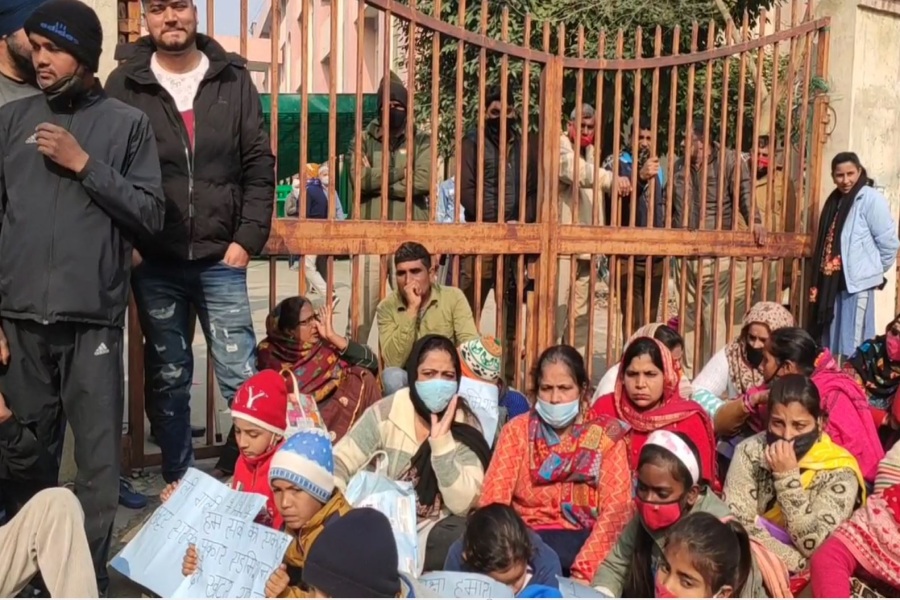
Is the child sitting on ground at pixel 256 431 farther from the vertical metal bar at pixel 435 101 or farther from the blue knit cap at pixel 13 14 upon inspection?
the vertical metal bar at pixel 435 101

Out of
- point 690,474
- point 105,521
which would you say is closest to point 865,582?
point 690,474

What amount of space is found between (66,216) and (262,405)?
38.5 inches

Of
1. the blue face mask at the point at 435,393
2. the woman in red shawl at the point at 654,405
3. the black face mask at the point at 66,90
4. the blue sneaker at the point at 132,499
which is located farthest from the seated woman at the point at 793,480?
the black face mask at the point at 66,90

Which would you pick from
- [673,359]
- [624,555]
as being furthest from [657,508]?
[673,359]

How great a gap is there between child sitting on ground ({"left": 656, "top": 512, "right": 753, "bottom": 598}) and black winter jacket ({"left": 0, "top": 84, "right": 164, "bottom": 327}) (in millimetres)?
1838

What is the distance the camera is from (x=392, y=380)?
4840mm

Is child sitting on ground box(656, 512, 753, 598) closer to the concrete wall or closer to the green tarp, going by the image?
the concrete wall

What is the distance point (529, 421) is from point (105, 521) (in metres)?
1.55

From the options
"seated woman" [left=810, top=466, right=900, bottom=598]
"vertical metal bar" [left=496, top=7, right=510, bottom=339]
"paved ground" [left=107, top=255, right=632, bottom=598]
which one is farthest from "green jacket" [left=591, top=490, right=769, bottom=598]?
"vertical metal bar" [left=496, top=7, right=510, bottom=339]

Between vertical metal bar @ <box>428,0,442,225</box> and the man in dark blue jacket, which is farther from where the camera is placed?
the man in dark blue jacket

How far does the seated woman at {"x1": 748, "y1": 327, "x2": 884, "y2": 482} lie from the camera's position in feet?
14.0

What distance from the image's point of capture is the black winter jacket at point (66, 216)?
3.10 m

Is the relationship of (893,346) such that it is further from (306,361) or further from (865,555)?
(306,361)

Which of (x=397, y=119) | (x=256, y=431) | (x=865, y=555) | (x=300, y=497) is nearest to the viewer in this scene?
(x=300, y=497)
